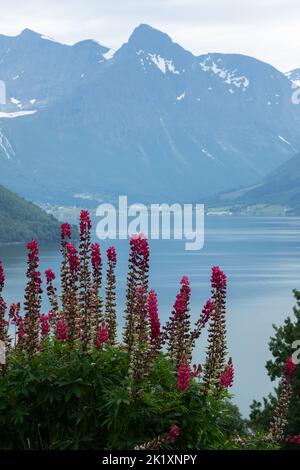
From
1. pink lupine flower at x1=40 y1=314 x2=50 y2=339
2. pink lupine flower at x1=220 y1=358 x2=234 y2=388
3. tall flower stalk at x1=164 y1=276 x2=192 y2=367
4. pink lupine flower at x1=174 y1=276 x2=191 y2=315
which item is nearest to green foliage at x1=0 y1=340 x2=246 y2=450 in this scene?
pink lupine flower at x1=220 y1=358 x2=234 y2=388

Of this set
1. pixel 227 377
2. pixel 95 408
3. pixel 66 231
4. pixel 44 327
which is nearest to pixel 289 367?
pixel 227 377

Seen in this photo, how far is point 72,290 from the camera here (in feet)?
36.7

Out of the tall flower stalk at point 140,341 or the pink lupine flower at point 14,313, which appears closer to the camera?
the tall flower stalk at point 140,341

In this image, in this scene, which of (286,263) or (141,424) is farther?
(286,263)

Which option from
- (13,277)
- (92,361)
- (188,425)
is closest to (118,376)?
(92,361)

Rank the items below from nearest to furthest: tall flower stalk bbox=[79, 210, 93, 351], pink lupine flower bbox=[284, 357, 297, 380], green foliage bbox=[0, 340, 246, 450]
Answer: green foliage bbox=[0, 340, 246, 450], pink lupine flower bbox=[284, 357, 297, 380], tall flower stalk bbox=[79, 210, 93, 351]

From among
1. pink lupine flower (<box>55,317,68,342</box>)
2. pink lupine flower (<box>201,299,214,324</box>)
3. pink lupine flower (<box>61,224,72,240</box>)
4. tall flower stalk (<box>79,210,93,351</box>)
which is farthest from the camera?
pink lupine flower (<box>61,224,72,240</box>)

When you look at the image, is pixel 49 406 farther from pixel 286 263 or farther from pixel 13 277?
pixel 286 263

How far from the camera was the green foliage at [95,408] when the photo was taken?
9469 mm

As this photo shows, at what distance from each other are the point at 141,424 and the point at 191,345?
186cm

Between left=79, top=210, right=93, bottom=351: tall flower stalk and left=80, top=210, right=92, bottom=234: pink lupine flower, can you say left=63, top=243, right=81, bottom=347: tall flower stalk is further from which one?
left=80, top=210, right=92, bottom=234: pink lupine flower

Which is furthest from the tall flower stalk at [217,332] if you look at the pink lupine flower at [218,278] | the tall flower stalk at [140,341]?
the tall flower stalk at [140,341]

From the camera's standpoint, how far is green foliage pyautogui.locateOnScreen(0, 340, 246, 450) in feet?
31.1

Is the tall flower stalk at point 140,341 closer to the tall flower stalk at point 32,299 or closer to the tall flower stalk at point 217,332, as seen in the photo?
the tall flower stalk at point 217,332
